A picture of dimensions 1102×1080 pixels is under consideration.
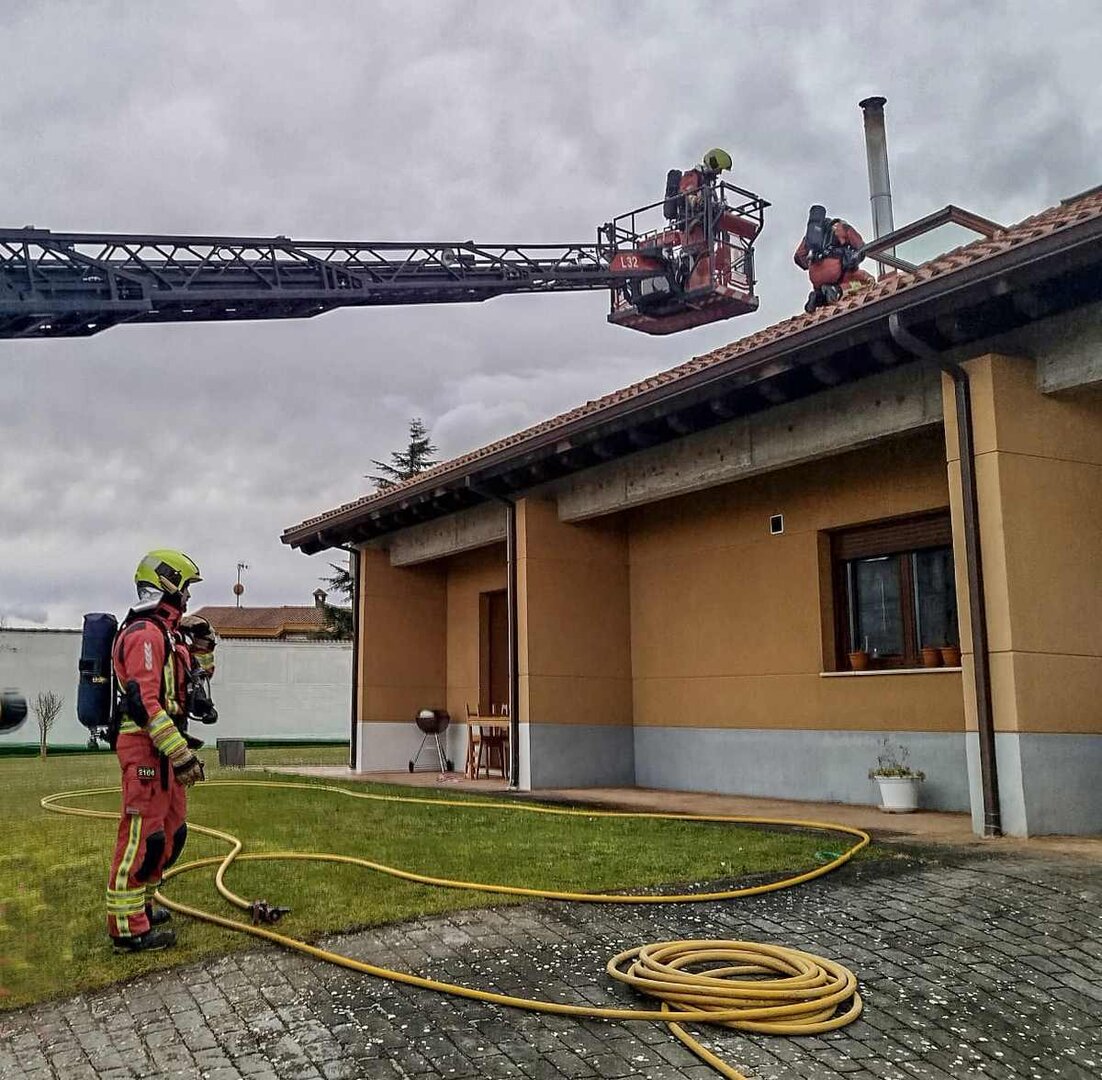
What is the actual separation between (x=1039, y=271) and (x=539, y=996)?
18.4 ft

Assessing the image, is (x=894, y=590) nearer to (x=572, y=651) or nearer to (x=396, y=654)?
(x=572, y=651)

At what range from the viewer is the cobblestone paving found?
11.8 feet

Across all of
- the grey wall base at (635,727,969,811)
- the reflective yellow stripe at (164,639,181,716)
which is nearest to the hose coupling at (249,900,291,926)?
the reflective yellow stripe at (164,639,181,716)

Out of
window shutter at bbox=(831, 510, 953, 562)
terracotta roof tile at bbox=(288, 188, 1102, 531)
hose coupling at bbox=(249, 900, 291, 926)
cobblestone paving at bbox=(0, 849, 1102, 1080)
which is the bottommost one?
cobblestone paving at bbox=(0, 849, 1102, 1080)

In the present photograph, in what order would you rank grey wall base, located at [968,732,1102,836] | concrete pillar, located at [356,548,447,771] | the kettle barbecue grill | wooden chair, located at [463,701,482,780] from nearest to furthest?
grey wall base, located at [968,732,1102,836] < wooden chair, located at [463,701,482,780] < the kettle barbecue grill < concrete pillar, located at [356,548,447,771]

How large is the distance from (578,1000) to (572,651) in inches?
345

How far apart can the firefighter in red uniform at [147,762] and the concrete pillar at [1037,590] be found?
5.47 m

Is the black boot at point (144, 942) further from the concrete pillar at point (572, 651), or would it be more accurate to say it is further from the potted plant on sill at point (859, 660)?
the concrete pillar at point (572, 651)

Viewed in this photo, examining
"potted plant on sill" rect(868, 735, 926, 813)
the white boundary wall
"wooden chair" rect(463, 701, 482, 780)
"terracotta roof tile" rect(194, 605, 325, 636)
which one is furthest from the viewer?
"terracotta roof tile" rect(194, 605, 325, 636)

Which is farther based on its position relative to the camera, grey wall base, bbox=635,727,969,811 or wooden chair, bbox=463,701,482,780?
wooden chair, bbox=463,701,482,780

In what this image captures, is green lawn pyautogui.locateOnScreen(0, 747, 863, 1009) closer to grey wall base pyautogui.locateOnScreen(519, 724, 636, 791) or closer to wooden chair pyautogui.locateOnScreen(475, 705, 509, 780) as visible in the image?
grey wall base pyautogui.locateOnScreen(519, 724, 636, 791)

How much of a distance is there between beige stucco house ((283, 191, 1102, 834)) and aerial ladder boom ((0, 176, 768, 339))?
3.18 m

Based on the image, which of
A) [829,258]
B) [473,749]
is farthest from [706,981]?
[829,258]

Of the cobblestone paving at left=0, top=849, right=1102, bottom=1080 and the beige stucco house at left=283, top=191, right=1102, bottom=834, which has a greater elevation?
the beige stucco house at left=283, top=191, right=1102, bottom=834
